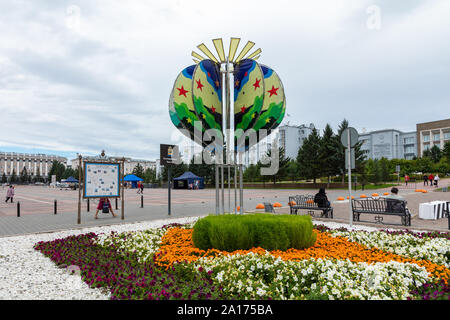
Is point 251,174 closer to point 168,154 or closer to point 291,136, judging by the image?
point 168,154

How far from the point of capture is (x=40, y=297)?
12.8 ft

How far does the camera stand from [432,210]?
10.4 meters

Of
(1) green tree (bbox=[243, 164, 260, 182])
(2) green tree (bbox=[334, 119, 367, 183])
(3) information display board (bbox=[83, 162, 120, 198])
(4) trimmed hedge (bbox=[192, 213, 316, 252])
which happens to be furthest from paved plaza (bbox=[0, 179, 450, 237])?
(1) green tree (bbox=[243, 164, 260, 182])

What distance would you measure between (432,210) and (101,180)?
42.0 feet

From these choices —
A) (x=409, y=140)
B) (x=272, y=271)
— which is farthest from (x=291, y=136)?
(x=272, y=271)

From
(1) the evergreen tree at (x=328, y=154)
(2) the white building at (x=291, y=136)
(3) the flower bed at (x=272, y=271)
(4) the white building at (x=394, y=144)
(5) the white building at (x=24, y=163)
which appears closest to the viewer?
(3) the flower bed at (x=272, y=271)

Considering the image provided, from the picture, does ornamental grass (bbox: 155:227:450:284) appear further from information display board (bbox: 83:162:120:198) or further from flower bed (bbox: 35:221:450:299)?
information display board (bbox: 83:162:120:198)

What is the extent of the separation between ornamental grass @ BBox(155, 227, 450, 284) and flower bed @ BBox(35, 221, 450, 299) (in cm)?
1

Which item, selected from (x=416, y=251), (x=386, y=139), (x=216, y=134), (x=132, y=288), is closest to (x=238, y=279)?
(x=132, y=288)

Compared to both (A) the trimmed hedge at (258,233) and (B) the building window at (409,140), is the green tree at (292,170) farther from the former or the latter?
(B) the building window at (409,140)

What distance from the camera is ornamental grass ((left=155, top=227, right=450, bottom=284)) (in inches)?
184

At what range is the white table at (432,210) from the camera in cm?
1038

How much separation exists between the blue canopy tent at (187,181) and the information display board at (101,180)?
3908 cm

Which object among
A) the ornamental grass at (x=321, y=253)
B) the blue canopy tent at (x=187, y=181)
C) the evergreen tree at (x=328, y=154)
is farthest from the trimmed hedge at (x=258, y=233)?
the blue canopy tent at (x=187, y=181)
